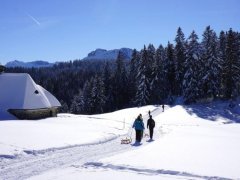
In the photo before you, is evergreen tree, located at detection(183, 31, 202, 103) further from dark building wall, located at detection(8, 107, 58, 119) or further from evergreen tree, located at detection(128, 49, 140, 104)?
dark building wall, located at detection(8, 107, 58, 119)

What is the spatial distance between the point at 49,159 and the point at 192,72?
1983 inches

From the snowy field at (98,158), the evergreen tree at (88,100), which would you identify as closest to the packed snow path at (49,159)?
the snowy field at (98,158)

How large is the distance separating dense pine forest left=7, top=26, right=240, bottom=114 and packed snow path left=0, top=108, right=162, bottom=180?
147 ft

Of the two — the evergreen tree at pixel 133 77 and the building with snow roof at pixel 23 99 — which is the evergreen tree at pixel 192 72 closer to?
the evergreen tree at pixel 133 77

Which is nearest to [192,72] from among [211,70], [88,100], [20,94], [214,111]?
[211,70]

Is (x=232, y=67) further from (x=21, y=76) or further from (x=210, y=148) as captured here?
(x=210, y=148)

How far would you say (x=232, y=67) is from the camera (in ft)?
200

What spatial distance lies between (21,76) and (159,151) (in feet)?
98.6

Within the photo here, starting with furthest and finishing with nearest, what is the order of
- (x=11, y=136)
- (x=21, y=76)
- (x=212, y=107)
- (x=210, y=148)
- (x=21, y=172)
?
(x=212, y=107)
(x=21, y=76)
(x=11, y=136)
(x=210, y=148)
(x=21, y=172)

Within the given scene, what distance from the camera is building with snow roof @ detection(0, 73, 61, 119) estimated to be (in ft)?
126

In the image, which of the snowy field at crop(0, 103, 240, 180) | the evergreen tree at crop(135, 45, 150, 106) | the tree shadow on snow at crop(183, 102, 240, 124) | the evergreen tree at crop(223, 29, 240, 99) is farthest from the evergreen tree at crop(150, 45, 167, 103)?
the snowy field at crop(0, 103, 240, 180)

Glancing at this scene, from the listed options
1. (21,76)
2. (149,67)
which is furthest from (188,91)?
(21,76)

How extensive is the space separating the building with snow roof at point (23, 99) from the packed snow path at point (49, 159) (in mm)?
20421

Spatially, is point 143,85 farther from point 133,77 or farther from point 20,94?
point 20,94
